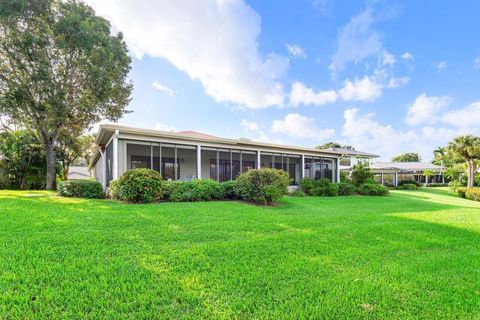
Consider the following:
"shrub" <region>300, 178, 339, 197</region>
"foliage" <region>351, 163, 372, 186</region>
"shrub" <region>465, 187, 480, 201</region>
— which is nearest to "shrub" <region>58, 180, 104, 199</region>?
"shrub" <region>300, 178, 339, 197</region>

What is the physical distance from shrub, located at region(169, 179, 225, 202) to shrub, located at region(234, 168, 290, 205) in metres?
0.92

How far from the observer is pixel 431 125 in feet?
81.8

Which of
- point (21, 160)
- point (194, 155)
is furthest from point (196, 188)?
point (21, 160)

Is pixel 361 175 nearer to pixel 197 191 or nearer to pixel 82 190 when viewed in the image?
pixel 197 191

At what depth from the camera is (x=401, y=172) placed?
39.7 m

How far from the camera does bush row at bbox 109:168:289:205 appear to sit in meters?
9.34

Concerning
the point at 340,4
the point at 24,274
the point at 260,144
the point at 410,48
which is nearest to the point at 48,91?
the point at 260,144

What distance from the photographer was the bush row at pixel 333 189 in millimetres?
15852

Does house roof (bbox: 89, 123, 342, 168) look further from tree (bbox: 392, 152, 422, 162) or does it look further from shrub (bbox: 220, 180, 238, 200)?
tree (bbox: 392, 152, 422, 162)

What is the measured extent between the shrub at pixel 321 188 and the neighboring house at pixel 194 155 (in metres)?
2.78

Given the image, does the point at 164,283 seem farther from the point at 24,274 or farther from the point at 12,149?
the point at 12,149

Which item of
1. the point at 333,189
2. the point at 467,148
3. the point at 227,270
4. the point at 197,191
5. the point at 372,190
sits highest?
the point at 467,148

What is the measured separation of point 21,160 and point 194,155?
15.0m

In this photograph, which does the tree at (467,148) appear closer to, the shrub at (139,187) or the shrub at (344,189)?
the shrub at (344,189)
